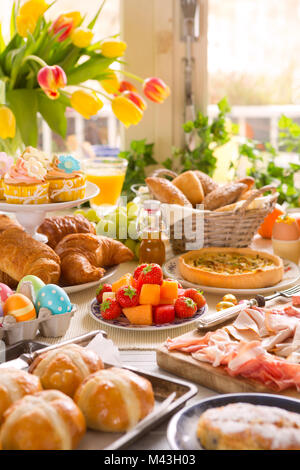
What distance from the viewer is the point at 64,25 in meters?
2.10

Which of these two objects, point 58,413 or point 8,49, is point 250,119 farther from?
point 58,413

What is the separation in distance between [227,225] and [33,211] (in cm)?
63

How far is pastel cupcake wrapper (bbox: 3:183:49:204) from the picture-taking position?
159 cm

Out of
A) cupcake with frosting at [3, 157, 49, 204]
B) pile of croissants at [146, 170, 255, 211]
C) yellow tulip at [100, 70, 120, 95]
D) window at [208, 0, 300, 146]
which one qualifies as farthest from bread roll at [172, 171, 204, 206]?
window at [208, 0, 300, 146]

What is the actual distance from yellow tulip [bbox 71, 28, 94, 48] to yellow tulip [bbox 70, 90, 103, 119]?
230mm

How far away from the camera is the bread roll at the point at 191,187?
2.05 metres

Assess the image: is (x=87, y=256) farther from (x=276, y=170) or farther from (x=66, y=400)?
(x=276, y=170)

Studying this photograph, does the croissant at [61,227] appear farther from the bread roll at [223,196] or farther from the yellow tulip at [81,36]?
the yellow tulip at [81,36]

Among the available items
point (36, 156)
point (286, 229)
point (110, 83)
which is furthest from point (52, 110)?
point (286, 229)

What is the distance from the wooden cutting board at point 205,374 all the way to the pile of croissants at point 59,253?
Answer: 0.48m

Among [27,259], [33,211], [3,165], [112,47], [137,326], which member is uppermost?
[112,47]

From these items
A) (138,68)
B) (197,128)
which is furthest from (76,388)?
(138,68)

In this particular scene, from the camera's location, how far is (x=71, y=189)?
1.66 meters

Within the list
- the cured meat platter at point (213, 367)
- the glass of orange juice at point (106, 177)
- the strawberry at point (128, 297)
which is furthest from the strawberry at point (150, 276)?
the glass of orange juice at point (106, 177)
